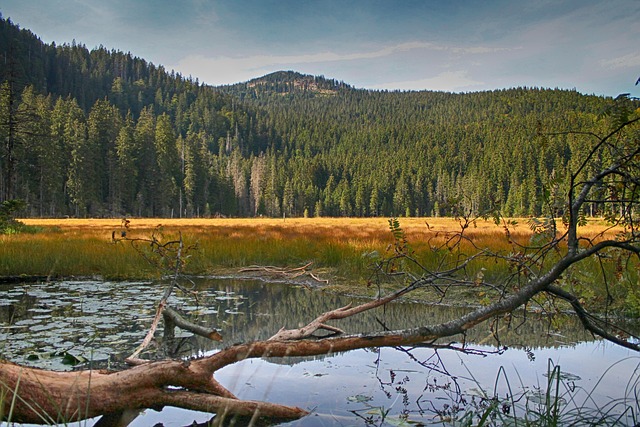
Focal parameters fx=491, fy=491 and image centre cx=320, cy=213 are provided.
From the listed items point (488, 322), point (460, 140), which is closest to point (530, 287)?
point (488, 322)

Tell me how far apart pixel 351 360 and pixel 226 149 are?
142575 mm

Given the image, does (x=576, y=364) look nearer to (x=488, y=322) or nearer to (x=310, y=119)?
(x=488, y=322)

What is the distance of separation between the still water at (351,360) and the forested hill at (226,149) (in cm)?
155

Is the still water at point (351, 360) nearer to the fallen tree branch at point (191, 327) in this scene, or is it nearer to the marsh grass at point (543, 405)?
the marsh grass at point (543, 405)

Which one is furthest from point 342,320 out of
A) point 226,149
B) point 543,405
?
point 226,149

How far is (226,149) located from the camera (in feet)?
471

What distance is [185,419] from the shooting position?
3.52 meters

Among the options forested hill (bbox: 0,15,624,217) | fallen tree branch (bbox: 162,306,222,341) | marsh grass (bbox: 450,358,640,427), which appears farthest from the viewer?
forested hill (bbox: 0,15,624,217)

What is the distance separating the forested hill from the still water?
1552 mm

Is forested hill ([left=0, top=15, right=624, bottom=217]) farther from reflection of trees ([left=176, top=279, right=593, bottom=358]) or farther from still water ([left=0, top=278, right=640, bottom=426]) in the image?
reflection of trees ([left=176, top=279, right=593, bottom=358])

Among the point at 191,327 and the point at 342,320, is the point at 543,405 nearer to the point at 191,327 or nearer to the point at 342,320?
the point at 191,327

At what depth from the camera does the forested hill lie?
172ft

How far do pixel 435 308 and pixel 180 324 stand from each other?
5652 millimetres

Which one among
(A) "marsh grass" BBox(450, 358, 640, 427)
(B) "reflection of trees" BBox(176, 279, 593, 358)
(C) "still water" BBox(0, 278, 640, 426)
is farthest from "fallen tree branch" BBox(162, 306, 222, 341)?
(A) "marsh grass" BBox(450, 358, 640, 427)
